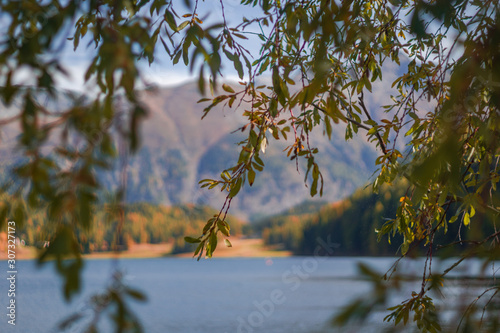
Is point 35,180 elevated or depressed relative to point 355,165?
depressed

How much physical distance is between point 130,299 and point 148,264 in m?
66.6

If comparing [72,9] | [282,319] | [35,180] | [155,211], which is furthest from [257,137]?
[155,211]

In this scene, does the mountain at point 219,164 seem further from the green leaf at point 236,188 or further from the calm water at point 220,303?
the green leaf at point 236,188

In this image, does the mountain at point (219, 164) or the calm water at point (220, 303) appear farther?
the mountain at point (219, 164)

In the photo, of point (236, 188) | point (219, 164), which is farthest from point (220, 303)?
point (219, 164)

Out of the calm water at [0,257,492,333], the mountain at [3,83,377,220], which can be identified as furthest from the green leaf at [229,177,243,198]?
the mountain at [3,83,377,220]

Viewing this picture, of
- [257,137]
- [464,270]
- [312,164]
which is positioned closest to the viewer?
[464,270]

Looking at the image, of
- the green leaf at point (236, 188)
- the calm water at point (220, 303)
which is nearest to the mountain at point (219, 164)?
the calm water at point (220, 303)

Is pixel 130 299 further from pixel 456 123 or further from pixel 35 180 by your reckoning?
pixel 456 123

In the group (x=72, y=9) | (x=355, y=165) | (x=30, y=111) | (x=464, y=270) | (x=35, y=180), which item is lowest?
(x=464, y=270)

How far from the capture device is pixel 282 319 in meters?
21.4

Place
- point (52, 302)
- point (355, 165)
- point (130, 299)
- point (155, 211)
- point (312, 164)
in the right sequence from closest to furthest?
point (130, 299) < point (312, 164) < point (52, 302) < point (155, 211) < point (355, 165)

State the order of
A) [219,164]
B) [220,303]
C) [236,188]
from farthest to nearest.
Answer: [219,164]
[220,303]
[236,188]

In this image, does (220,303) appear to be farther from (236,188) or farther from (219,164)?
(219,164)
